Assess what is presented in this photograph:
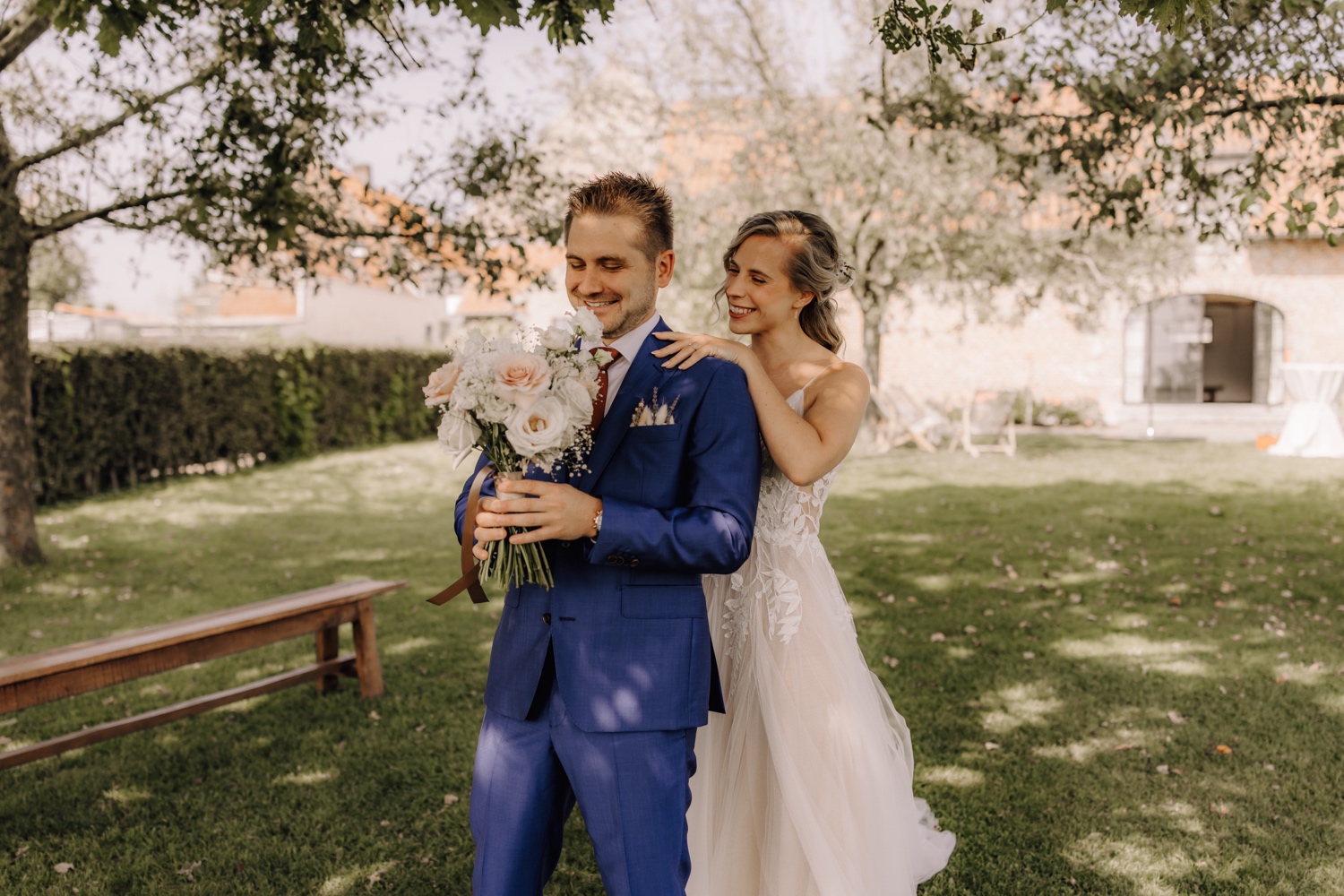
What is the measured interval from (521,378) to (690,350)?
464mm

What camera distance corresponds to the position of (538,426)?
198 centimetres

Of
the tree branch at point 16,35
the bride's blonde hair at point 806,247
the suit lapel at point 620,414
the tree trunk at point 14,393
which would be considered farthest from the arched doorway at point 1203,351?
the suit lapel at point 620,414

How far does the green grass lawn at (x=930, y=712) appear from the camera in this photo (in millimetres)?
3738

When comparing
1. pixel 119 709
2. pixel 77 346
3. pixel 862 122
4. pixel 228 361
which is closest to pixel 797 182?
pixel 862 122

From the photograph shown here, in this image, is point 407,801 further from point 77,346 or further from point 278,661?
point 77,346

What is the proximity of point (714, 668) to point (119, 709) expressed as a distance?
176 inches

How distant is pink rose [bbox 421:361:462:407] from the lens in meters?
2.13

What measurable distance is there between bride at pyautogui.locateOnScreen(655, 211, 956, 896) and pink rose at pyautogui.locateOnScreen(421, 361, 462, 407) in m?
0.99

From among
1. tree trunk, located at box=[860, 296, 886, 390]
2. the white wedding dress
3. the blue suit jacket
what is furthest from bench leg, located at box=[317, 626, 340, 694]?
tree trunk, located at box=[860, 296, 886, 390]

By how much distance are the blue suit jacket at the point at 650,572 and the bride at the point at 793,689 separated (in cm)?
52

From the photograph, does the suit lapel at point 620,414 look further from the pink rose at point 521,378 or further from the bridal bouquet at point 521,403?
the pink rose at point 521,378

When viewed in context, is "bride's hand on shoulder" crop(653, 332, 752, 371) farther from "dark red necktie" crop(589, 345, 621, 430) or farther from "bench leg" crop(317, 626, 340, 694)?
"bench leg" crop(317, 626, 340, 694)

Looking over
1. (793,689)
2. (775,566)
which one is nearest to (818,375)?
(775,566)

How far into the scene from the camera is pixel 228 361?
14.8 metres
